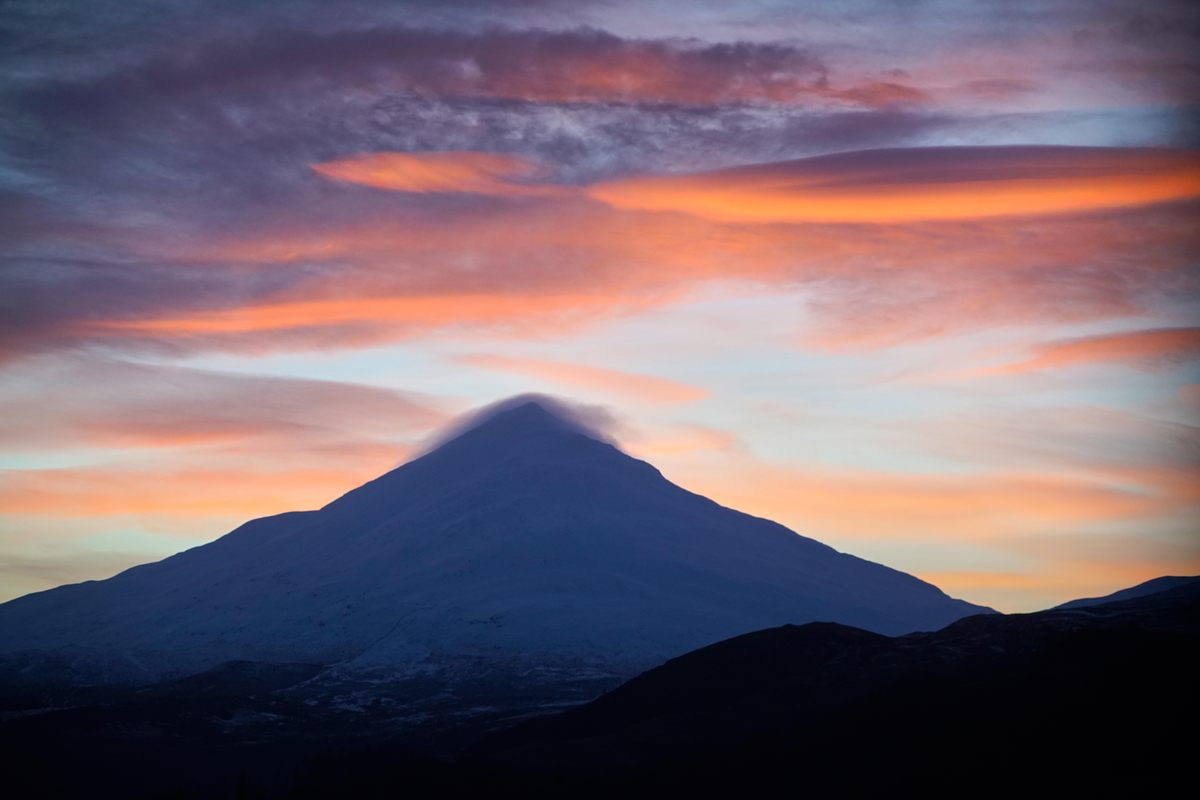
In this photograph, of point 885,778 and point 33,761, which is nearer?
point 885,778

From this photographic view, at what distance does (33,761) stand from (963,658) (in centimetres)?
8631

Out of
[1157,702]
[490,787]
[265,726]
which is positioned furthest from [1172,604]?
[265,726]

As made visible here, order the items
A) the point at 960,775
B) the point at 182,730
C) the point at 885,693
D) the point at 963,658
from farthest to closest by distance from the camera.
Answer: the point at 182,730, the point at 963,658, the point at 885,693, the point at 960,775

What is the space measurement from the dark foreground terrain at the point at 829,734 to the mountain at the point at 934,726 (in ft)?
0.55

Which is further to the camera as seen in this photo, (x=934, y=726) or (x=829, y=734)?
(x=829, y=734)

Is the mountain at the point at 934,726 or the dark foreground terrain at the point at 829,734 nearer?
the mountain at the point at 934,726

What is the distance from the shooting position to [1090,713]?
97.0 meters

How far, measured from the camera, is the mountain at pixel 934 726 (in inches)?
3637

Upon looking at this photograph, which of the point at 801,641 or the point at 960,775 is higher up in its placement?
the point at 801,641

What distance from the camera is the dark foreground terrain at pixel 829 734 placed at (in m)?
93.8

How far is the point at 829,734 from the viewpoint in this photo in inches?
4055

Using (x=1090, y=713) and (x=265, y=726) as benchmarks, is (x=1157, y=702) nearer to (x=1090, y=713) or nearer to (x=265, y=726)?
(x=1090, y=713)

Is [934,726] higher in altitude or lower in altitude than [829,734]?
higher

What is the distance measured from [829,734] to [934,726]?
308 inches
